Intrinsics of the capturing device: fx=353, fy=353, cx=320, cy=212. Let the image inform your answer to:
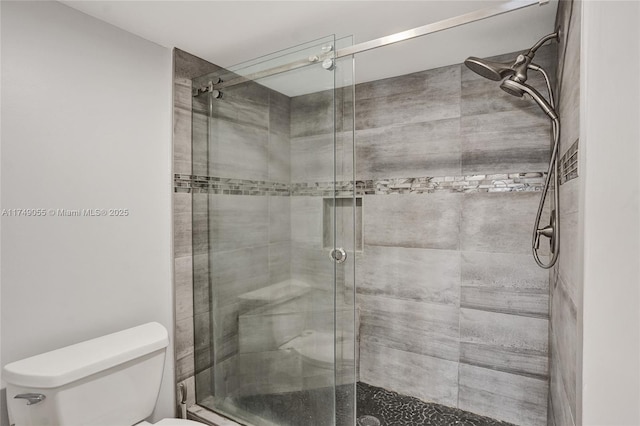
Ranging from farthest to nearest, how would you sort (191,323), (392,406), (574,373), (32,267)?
(392,406), (191,323), (32,267), (574,373)

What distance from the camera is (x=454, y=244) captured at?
219 cm

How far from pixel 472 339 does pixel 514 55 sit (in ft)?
5.53

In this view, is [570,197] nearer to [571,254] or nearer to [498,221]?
[571,254]

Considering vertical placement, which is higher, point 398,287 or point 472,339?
point 398,287

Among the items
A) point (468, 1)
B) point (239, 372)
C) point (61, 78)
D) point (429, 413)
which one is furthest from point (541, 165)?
point (61, 78)

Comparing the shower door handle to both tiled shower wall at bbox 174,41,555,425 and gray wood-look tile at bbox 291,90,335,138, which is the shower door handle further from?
gray wood-look tile at bbox 291,90,335,138

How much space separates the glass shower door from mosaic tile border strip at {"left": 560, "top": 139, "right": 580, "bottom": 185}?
81 cm

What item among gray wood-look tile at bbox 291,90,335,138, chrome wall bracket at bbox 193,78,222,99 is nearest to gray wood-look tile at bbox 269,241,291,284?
gray wood-look tile at bbox 291,90,335,138

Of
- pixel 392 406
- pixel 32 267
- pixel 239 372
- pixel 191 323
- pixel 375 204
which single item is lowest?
pixel 392 406

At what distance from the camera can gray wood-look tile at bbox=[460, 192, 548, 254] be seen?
1966mm

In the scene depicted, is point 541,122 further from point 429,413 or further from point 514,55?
point 429,413

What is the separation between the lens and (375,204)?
2.47m

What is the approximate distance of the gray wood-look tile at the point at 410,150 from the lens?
2.19m

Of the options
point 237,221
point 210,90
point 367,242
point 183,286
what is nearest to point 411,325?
point 367,242
